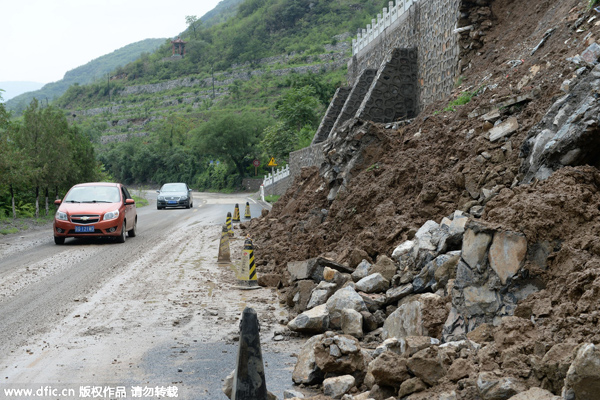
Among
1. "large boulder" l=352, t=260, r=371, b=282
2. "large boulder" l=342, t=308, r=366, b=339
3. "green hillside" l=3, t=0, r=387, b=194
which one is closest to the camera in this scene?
"large boulder" l=342, t=308, r=366, b=339

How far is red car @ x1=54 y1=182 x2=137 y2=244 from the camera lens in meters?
14.5

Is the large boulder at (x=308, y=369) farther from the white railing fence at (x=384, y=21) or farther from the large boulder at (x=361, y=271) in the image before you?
the white railing fence at (x=384, y=21)

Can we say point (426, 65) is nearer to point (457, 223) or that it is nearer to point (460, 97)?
point (460, 97)

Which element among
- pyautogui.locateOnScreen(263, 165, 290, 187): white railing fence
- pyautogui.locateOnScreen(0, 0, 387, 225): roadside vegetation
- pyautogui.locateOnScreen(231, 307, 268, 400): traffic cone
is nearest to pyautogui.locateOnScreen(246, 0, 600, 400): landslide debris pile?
pyautogui.locateOnScreen(231, 307, 268, 400): traffic cone

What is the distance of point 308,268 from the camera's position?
8.36 metres

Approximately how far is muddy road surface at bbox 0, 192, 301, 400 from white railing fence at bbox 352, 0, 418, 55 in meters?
15.3

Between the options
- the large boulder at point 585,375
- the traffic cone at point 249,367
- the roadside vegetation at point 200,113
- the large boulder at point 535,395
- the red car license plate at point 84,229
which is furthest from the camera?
the roadside vegetation at point 200,113

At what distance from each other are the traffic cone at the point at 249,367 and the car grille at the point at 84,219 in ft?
38.6

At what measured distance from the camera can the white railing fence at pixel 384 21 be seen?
23125 millimetres

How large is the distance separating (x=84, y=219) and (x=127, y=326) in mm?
8660

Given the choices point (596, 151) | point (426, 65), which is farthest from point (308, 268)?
point (426, 65)

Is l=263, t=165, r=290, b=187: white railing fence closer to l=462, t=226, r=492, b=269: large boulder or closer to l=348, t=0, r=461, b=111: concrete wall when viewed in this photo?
l=348, t=0, r=461, b=111: concrete wall

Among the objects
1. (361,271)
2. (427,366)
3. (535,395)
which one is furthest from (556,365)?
(361,271)

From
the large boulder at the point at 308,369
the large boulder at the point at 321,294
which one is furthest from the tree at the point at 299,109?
the large boulder at the point at 308,369
